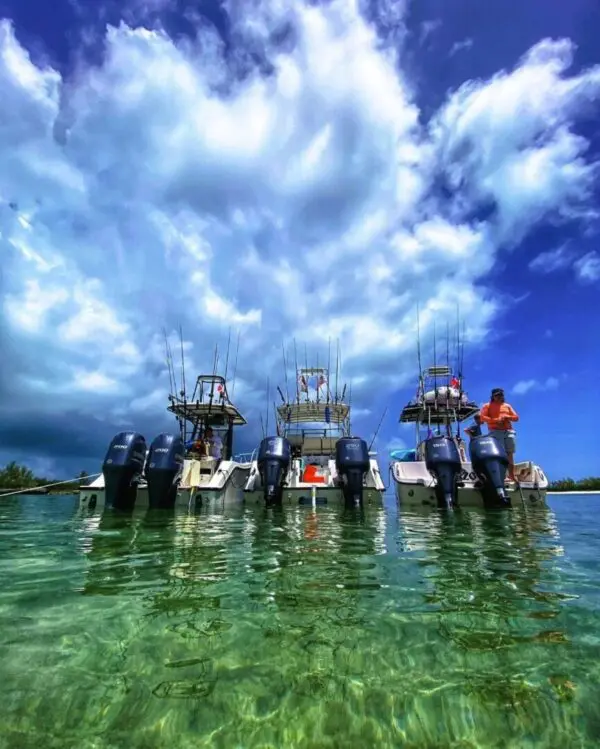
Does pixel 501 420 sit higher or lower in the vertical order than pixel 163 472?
higher

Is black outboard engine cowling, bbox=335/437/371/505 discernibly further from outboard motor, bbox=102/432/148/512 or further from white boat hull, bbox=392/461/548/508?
outboard motor, bbox=102/432/148/512

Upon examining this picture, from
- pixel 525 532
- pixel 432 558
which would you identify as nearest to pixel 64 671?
pixel 432 558

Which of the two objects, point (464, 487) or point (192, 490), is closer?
point (192, 490)

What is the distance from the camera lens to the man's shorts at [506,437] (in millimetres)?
15133

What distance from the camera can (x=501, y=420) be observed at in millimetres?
15086

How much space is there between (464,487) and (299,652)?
14.2 metres

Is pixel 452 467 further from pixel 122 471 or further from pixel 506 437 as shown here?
pixel 122 471

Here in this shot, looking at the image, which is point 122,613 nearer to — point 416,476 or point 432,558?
point 432,558

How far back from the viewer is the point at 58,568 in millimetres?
5738

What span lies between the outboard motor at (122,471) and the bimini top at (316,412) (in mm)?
10989

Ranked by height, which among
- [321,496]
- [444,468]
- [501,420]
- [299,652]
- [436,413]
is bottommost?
[299,652]

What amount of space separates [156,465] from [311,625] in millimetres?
11506

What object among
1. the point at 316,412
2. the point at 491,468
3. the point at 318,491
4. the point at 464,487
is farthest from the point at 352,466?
the point at 316,412

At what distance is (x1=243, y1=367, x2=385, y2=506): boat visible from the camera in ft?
50.7
